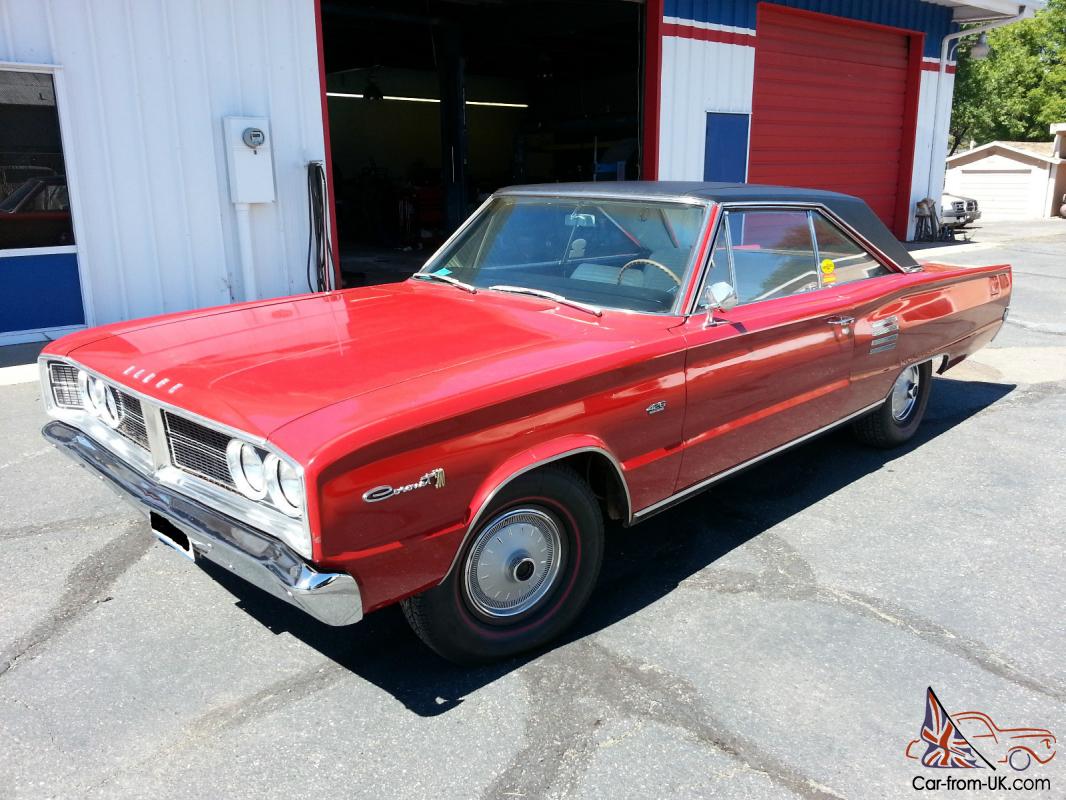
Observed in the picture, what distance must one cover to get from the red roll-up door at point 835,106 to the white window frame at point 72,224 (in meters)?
8.89

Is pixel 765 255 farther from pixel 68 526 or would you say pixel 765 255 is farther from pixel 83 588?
pixel 68 526

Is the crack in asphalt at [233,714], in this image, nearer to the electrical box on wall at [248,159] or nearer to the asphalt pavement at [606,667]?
the asphalt pavement at [606,667]

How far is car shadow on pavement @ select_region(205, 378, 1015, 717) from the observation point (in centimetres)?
287

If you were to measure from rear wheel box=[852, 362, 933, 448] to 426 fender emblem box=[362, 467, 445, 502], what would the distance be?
3.08 metres

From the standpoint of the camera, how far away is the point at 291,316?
361cm

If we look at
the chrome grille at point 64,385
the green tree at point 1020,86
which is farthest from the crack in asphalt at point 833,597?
the green tree at point 1020,86

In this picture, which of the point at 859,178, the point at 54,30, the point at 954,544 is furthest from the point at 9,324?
the point at 859,178

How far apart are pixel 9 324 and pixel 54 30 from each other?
7.80 ft

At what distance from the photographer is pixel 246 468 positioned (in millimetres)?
2496

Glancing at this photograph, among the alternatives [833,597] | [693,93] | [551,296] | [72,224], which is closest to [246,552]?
[551,296]

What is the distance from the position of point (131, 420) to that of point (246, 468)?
2.65 feet

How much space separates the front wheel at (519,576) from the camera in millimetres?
2701

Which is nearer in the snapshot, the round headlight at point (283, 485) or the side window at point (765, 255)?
the round headlight at point (283, 485)

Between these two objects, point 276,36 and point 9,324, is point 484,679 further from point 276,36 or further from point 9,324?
point 276,36
